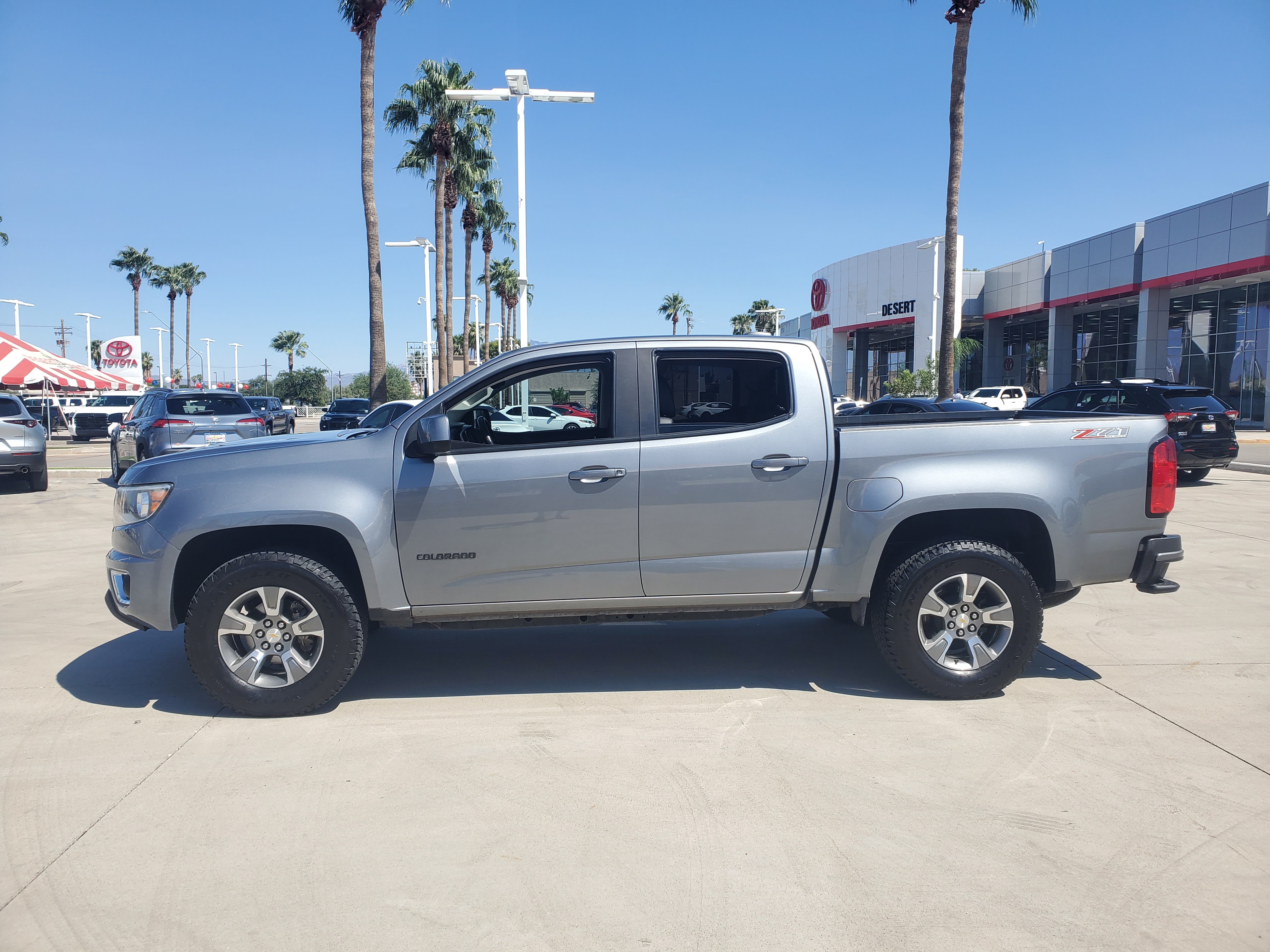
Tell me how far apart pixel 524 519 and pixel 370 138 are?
61.9ft

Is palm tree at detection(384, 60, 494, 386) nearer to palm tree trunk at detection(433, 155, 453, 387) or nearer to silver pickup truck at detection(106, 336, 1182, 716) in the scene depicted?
palm tree trunk at detection(433, 155, 453, 387)

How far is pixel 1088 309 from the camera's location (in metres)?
41.7

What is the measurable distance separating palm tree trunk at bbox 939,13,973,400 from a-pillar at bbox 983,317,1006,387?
29988 mm

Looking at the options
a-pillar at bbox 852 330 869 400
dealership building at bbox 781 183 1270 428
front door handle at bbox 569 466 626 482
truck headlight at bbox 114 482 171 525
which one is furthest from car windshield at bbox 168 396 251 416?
a-pillar at bbox 852 330 869 400

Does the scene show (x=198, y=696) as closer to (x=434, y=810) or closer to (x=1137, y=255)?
(x=434, y=810)

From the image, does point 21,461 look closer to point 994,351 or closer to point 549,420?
point 549,420

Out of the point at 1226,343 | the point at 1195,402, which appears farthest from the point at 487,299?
the point at 1195,402

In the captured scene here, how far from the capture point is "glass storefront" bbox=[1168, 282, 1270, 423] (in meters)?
33.1

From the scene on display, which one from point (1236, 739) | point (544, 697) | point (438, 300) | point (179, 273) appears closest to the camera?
point (1236, 739)

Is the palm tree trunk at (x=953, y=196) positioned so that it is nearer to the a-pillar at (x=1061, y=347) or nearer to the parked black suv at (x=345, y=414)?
the parked black suv at (x=345, y=414)

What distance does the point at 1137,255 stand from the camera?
3538cm

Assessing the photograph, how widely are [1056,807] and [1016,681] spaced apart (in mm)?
1717

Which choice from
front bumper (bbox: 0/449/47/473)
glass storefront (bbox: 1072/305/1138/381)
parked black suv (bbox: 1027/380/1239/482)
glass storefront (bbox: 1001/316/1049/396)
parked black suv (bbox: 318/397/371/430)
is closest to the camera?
front bumper (bbox: 0/449/47/473)

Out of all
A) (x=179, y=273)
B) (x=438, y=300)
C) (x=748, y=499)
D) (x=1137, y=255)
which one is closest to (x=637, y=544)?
(x=748, y=499)
